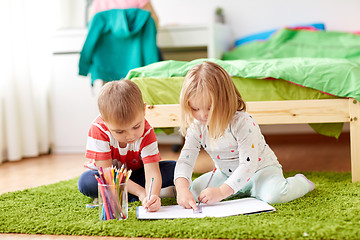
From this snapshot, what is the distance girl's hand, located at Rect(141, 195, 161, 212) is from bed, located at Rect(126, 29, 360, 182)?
0.56 metres

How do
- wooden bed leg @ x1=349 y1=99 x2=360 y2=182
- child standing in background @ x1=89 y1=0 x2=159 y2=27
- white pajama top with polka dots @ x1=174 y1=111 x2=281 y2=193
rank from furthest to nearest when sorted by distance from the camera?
child standing in background @ x1=89 y1=0 x2=159 y2=27
wooden bed leg @ x1=349 y1=99 x2=360 y2=182
white pajama top with polka dots @ x1=174 y1=111 x2=281 y2=193

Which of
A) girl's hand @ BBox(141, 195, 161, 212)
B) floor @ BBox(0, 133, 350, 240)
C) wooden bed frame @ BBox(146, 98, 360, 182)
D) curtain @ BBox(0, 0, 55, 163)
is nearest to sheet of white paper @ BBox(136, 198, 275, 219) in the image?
girl's hand @ BBox(141, 195, 161, 212)

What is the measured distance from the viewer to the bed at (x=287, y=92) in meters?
1.60

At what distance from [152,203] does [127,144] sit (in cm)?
23

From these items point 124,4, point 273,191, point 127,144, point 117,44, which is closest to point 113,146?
point 127,144

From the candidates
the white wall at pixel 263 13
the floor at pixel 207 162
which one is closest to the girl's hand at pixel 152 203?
the floor at pixel 207 162

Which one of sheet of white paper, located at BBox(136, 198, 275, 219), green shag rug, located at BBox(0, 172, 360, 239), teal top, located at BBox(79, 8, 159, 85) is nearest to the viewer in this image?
green shag rug, located at BBox(0, 172, 360, 239)

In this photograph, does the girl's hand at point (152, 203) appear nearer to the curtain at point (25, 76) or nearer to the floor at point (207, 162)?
the floor at point (207, 162)

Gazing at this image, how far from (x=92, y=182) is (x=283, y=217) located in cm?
58

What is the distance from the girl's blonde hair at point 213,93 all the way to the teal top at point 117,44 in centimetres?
121

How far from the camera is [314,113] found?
163cm

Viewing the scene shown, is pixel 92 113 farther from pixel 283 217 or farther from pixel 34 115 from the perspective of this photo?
pixel 283 217

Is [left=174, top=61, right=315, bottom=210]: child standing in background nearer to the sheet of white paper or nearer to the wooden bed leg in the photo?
the sheet of white paper

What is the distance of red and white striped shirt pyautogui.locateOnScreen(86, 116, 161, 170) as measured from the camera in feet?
4.17
